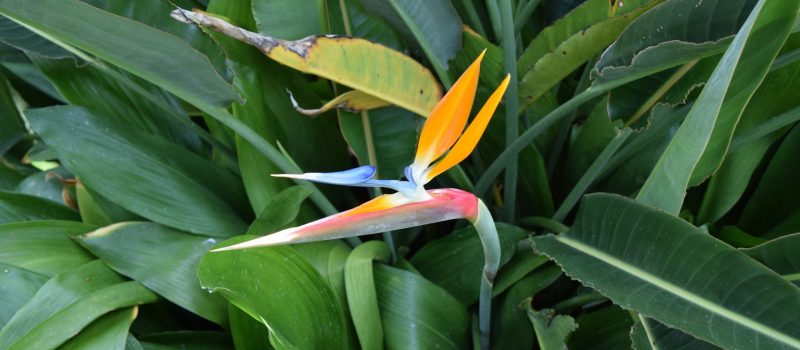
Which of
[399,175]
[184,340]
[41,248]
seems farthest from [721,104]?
[41,248]

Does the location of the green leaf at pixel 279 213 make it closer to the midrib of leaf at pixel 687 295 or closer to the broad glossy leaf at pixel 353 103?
the broad glossy leaf at pixel 353 103

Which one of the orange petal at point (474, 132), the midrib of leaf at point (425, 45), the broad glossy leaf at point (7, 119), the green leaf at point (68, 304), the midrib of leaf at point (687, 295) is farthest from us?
the broad glossy leaf at point (7, 119)

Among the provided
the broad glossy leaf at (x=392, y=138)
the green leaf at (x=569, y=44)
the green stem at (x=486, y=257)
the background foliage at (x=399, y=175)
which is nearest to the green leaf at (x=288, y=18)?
the background foliage at (x=399, y=175)

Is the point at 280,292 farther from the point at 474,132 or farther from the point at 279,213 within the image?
the point at 474,132

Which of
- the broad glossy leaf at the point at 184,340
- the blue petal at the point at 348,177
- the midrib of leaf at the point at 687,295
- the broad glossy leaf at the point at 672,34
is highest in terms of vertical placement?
the broad glossy leaf at the point at 672,34

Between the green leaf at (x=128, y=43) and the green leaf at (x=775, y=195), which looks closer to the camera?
the green leaf at (x=128, y=43)

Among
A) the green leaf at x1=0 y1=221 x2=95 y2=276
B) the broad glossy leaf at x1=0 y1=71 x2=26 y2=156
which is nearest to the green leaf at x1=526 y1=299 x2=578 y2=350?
the green leaf at x1=0 y1=221 x2=95 y2=276

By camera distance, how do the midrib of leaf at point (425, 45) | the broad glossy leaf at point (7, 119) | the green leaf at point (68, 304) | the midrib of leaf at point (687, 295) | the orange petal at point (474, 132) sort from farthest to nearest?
1. the broad glossy leaf at point (7, 119)
2. the midrib of leaf at point (425, 45)
3. the green leaf at point (68, 304)
4. the midrib of leaf at point (687, 295)
5. the orange petal at point (474, 132)
